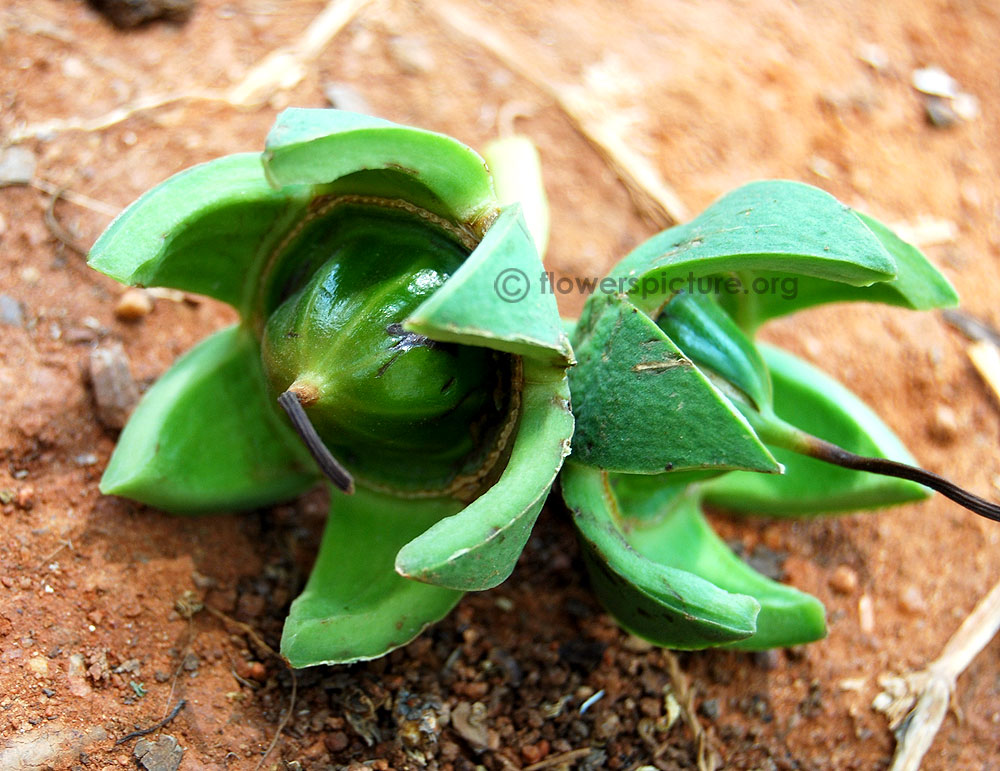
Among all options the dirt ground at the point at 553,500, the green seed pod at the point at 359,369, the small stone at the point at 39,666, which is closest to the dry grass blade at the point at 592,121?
the dirt ground at the point at 553,500

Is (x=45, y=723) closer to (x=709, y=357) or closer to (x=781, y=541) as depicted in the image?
(x=709, y=357)

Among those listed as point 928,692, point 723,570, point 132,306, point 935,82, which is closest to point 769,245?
point 723,570

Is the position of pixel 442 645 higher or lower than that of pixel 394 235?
lower

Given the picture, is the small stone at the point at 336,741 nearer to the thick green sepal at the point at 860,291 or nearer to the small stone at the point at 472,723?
the small stone at the point at 472,723

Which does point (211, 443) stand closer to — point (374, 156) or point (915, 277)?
point (374, 156)

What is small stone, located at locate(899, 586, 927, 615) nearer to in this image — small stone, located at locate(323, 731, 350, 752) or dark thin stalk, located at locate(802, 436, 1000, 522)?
dark thin stalk, located at locate(802, 436, 1000, 522)

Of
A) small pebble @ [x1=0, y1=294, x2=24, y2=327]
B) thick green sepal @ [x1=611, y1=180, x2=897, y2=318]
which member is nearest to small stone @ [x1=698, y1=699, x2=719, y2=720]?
thick green sepal @ [x1=611, y1=180, x2=897, y2=318]

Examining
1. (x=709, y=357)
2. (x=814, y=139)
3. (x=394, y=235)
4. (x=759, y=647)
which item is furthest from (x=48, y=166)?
(x=814, y=139)
